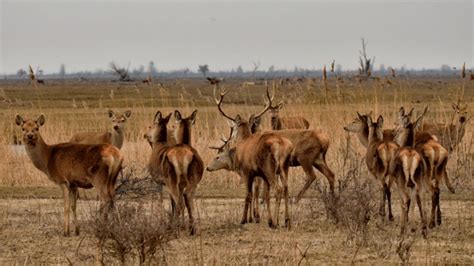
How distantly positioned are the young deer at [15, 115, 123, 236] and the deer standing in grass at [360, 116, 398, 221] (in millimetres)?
3835

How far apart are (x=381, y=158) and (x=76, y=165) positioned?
436 cm

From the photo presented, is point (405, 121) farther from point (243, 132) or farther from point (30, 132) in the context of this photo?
point (30, 132)

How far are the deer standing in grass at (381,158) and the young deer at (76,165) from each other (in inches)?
151

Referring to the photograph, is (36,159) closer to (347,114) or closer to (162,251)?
(162,251)

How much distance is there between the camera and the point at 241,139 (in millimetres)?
15266

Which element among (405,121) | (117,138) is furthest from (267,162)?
(117,138)

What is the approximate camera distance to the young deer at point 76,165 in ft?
41.3

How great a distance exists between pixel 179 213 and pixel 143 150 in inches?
350

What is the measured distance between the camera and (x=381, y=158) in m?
13.9

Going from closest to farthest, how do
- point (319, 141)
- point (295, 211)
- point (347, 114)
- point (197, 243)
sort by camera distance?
point (197, 243), point (295, 211), point (319, 141), point (347, 114)

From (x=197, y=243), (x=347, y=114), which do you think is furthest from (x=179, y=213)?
(x=347, y=114)

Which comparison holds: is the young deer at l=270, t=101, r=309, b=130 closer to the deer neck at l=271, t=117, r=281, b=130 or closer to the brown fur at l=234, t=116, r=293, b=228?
the deer neck at l=271, t=117, r=281, b=130

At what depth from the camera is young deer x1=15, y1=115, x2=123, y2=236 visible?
12.6 m

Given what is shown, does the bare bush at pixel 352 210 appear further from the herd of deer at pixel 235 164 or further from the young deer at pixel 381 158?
the herd of deer at pixel 235 164
